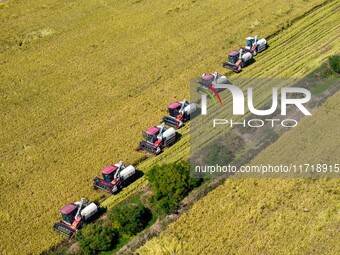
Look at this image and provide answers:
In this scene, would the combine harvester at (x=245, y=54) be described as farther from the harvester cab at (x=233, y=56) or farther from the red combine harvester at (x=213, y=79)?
the red combine harvester at (x=213, y=79)

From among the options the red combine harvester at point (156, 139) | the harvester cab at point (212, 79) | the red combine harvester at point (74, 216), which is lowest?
the red combine harvester at point (74, 216)

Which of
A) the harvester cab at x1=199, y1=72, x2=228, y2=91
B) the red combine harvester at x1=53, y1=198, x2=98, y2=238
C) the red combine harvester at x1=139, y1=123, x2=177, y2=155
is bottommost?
the red combine harvester at x1=53, y1=198, x2=98, y2=238

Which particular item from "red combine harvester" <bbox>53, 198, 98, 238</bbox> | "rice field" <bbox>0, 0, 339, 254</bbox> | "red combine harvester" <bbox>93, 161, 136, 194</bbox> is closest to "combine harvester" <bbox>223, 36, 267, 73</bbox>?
"rice field" <bbox>0, 0, 339, 254</bbox>

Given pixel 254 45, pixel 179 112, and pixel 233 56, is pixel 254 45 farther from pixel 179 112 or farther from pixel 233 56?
pixel 179 112

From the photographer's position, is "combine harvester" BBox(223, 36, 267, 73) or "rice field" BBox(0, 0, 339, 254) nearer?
"rice field" BBox(0, 0, 339, 254)

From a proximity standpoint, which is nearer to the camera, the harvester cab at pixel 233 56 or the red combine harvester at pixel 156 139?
the red combine harvester at pixel 156 139

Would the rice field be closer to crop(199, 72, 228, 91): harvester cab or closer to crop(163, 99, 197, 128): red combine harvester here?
crop(163, 99, 197, 128): red combine harvester

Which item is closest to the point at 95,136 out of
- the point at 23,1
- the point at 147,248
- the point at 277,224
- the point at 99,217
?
the point at 99,217

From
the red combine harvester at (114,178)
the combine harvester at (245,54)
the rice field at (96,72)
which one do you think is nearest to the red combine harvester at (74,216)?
the rice field at (96,72)
